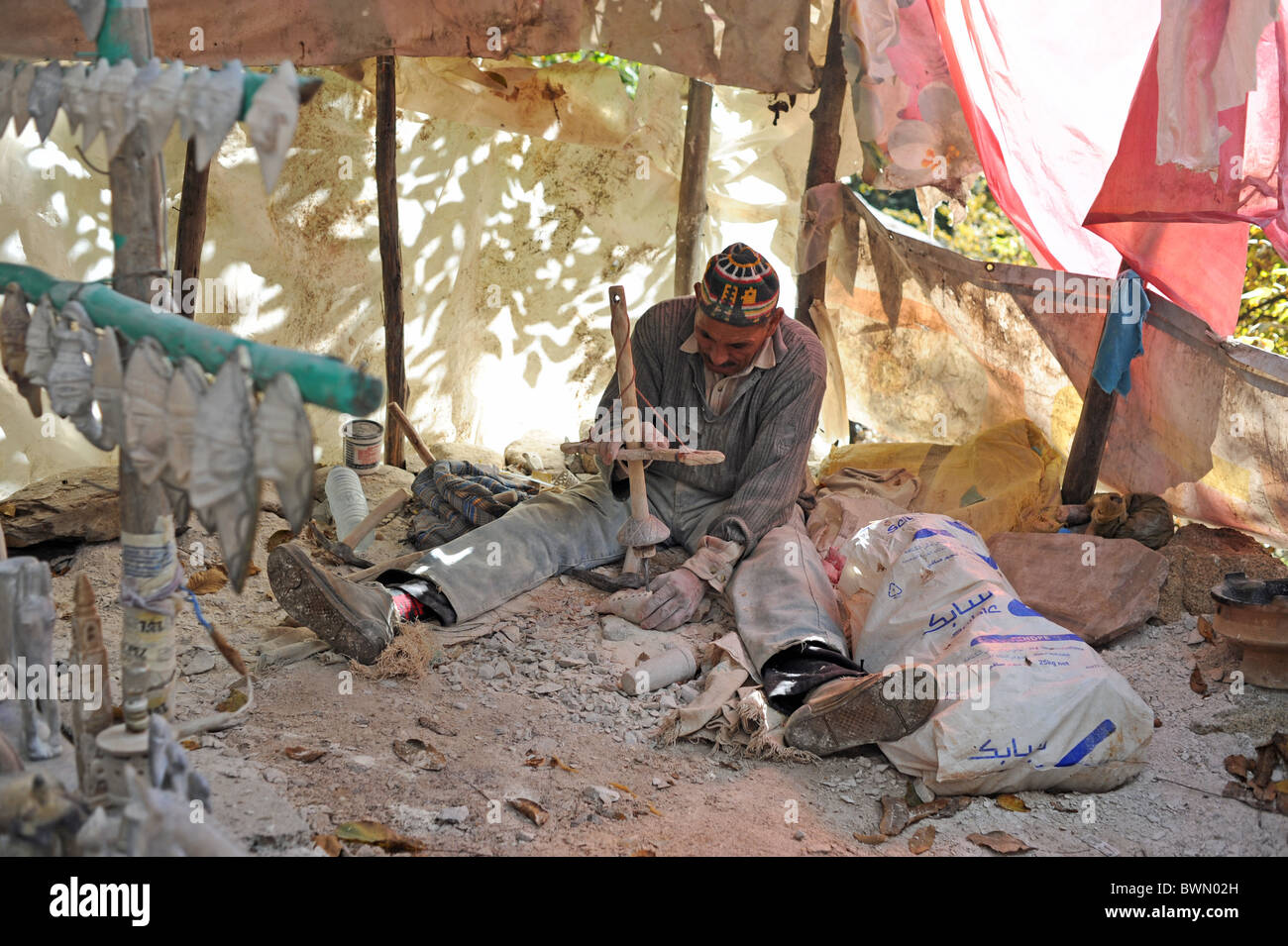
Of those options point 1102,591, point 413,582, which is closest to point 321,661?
point 413,582

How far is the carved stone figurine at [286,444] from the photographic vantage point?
1693mm

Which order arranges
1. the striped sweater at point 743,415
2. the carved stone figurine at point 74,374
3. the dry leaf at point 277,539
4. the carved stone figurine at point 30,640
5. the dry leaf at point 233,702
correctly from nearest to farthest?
the carved stone figurine at point 74,374
the carved stone figurine at point 30,640
the dry leaf at point 233,702
the striped sweater at point 743,415
the dry leaf at point 277,539

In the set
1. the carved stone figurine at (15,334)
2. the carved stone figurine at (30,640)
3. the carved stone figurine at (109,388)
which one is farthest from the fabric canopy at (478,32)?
the carved stone figurine at (109,388)

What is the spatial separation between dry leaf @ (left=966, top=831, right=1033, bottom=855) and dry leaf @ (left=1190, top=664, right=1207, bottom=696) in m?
1.09

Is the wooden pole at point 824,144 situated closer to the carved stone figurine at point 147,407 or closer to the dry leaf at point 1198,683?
the dry leaf at point 1198,683

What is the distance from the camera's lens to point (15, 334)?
81.6 inches

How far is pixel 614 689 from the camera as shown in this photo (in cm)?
338

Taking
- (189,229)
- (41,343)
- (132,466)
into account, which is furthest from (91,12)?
(189,229)

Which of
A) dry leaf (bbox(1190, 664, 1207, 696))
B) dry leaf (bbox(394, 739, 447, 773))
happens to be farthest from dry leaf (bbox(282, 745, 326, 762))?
dry leaf (bbox(1190, 664, 1207, 696))

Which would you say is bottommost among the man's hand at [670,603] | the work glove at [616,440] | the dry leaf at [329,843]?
the dry leaf at [329,843]

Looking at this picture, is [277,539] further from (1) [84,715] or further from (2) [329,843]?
(1) [84,715]

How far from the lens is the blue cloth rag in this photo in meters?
4.16

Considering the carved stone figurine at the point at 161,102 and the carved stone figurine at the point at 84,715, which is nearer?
the carved stone figurine at the point at 161,102

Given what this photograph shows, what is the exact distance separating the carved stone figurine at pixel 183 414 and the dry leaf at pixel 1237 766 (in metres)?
2.78
